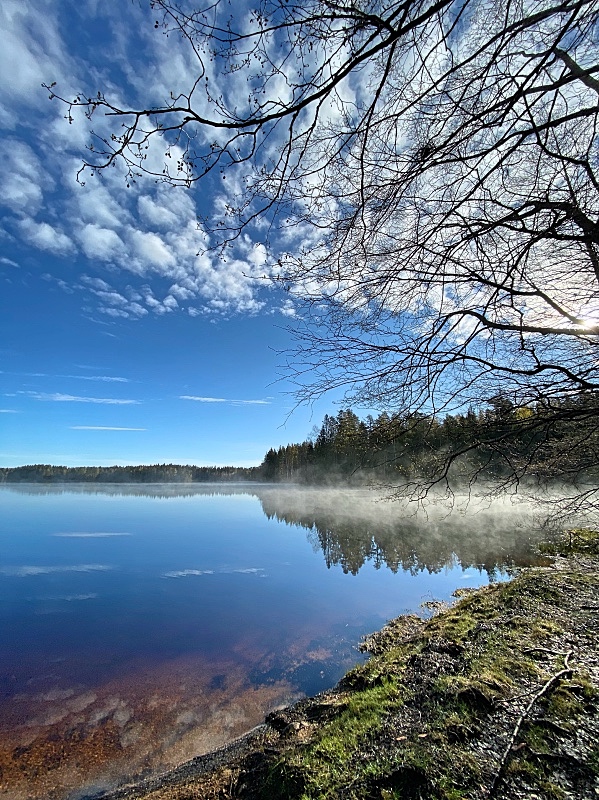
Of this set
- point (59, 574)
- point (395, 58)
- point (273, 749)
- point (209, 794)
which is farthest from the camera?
point (59, 574)

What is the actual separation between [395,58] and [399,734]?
16.5ft

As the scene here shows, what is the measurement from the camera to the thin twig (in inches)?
96.0

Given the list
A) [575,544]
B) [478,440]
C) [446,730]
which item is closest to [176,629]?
[446,730]

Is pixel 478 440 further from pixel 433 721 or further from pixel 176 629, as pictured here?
pixel 176 629

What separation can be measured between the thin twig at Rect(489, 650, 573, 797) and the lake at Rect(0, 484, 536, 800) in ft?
6.23

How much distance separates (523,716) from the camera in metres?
3.10

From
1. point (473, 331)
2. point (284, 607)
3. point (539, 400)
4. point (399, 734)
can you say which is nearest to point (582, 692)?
point (399, 734)

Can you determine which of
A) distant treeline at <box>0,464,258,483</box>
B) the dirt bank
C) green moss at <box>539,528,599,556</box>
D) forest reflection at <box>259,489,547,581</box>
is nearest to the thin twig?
the dirt bank

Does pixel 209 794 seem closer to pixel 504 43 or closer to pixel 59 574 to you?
pixel 504 43

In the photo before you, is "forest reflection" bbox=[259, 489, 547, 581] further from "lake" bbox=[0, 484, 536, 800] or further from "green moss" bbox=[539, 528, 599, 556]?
"green moss" bbox=[539, 528, 599, 556]

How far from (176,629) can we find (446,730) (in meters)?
7.59

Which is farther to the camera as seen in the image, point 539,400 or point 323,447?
point 323,447

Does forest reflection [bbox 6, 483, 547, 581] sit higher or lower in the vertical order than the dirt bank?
lower

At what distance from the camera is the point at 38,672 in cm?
682
